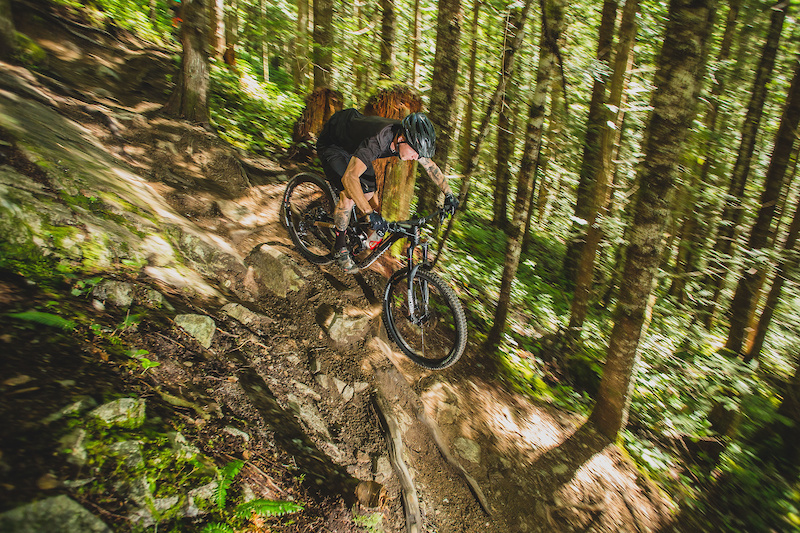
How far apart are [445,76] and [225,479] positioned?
21.8 ft

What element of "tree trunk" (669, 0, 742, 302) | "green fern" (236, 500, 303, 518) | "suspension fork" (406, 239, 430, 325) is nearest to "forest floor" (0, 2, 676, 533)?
"green fern" (236, 500, 303, 518)

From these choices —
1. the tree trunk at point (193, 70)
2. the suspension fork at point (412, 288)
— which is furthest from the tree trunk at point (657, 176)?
the tree trunk at point (193, 70)

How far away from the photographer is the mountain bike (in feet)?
15.4

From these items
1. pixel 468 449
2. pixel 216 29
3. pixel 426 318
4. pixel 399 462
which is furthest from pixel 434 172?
pixel 216 29

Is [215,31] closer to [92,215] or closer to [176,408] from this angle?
[92,215]

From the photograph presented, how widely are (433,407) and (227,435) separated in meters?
2.63

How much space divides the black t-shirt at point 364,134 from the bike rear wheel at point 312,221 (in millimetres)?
1065

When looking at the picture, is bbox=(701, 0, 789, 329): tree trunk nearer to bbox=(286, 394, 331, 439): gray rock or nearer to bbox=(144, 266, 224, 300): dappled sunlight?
bbox=(286, 394, 331, 439): gray rock

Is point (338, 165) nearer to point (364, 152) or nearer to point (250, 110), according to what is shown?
point (364, 152)

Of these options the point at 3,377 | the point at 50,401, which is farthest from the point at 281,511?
the point at 3,377

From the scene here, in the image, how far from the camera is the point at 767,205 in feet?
26.3

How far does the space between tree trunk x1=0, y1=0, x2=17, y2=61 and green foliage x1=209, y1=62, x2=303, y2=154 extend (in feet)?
10.3

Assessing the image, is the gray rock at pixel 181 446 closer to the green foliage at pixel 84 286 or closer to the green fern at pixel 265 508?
the green fern at pixel 265 508

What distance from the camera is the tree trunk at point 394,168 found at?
228 inches
